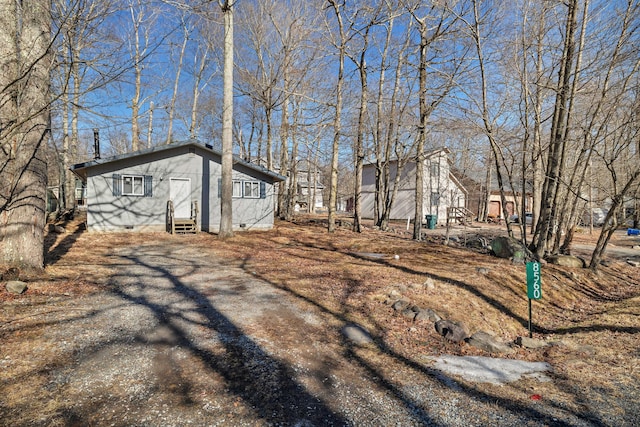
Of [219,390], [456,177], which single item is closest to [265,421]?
[219,390]

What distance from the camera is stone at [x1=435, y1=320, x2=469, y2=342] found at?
4.45 meters

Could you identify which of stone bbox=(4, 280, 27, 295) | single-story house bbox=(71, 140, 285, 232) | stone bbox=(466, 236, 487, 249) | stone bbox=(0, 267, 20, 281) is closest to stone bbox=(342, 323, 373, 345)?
stone bbox=(4, 280, 27, 295)

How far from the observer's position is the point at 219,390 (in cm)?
281

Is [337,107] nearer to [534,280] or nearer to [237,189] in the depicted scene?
[237,189]

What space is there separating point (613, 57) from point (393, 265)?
7.17 metres

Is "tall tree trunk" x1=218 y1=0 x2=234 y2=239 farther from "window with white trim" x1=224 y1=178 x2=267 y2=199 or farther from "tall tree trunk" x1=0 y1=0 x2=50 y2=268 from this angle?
"tall tree trunk" x1=0 y1=0 x2=50 y2=268

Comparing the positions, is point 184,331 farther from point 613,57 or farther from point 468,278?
point 613,57

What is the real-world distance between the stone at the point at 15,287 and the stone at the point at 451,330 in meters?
6.13

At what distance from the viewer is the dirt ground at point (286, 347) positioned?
2629 millimetres

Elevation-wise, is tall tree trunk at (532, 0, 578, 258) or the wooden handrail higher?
tall tree trunk at (532, 0, 578, 258)

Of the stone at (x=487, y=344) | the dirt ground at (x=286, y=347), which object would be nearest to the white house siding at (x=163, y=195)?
the dirt ground at (x=286, y=347)

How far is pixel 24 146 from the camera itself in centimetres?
542

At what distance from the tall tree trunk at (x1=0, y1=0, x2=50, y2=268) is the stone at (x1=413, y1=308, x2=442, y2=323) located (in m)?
6.43

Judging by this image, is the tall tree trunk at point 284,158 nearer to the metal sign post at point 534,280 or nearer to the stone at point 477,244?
the stone at point 477,244
